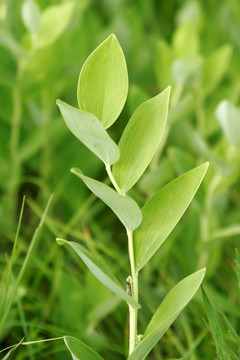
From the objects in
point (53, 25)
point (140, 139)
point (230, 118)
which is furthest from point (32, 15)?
Result: point (140, 139)

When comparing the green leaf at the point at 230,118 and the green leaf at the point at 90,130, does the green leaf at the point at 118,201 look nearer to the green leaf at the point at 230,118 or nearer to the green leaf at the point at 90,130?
the green leaf at the point at 90,130

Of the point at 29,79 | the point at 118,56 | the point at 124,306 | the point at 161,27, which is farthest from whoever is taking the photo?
the point at 161,27

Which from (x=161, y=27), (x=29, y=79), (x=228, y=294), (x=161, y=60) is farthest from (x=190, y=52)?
(x=161, y=27)

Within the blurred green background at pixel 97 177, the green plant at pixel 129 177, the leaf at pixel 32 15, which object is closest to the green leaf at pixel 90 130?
the green plant at pixel 129 177

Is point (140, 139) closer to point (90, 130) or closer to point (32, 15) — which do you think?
point (90, 130)

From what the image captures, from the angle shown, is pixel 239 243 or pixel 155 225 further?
pixel 239 243

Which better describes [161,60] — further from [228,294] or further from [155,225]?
[155,225]

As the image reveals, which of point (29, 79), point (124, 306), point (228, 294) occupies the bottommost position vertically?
point (228, 294)
